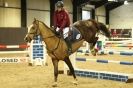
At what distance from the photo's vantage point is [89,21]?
9.62 m

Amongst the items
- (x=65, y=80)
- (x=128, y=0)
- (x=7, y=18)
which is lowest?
(x=65, y=80)

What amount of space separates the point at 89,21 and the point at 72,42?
4.20 ft

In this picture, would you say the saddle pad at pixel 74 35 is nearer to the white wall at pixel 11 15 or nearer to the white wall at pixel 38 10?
the white wall at pixel 11 15

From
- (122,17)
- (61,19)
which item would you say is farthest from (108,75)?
(122,17)

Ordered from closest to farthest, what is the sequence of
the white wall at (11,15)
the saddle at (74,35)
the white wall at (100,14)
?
the saddle at (74,35)
the white wall at (11,15)
the white wall at (100,14)

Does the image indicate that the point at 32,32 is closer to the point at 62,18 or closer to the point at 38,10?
the point at 62,18

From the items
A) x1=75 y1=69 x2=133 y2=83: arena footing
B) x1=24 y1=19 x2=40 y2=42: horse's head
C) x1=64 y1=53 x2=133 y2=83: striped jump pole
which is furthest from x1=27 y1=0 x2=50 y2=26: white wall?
x1=24 y1=19 x2=40 y2=42: horse's head

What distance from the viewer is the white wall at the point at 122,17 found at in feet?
132

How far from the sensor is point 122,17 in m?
41.0

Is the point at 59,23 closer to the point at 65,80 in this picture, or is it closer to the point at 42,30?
the point at 42,30

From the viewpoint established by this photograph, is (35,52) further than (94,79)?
Yes

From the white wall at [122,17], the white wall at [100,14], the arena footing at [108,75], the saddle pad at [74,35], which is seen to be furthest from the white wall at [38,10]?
the saddle pad at [74,35]

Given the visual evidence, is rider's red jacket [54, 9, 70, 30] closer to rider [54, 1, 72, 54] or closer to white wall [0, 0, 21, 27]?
rider [54, 1, 72, 54]

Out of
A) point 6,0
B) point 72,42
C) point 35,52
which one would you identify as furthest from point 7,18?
point 72,42
